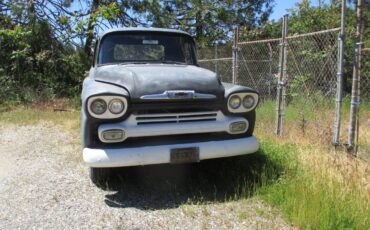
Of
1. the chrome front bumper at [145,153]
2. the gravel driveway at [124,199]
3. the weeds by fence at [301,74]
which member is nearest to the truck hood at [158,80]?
the chrome front bumper at [145,153]

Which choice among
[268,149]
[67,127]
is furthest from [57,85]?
[268,149]

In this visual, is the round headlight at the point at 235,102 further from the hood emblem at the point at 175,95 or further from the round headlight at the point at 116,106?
the round headlight at the point at 116,106

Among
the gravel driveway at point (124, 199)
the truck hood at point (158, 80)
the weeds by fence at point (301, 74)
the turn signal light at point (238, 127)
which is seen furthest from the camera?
the weeds by fence at point (301, 74)

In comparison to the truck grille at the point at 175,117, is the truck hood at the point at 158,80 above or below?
above

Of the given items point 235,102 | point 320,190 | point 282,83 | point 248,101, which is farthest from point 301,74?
point 320,190

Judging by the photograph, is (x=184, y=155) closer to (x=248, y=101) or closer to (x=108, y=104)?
(x=108, y=104)

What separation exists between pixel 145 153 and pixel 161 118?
0.42 metres

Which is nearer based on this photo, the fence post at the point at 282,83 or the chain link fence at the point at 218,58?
the fence post at the point at 282,83

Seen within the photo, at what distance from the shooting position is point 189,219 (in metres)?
3.71

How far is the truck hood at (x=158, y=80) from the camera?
165 inches

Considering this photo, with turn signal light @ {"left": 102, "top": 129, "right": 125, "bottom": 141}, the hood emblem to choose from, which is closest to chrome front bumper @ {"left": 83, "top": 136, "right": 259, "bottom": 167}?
turn signal light @ {"left": 102, "top": 129, "right": 125, "bottom": 141}

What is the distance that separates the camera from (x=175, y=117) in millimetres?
4215

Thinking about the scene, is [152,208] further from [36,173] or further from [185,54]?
[185,54]

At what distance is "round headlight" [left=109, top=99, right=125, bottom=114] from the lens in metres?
4.02
